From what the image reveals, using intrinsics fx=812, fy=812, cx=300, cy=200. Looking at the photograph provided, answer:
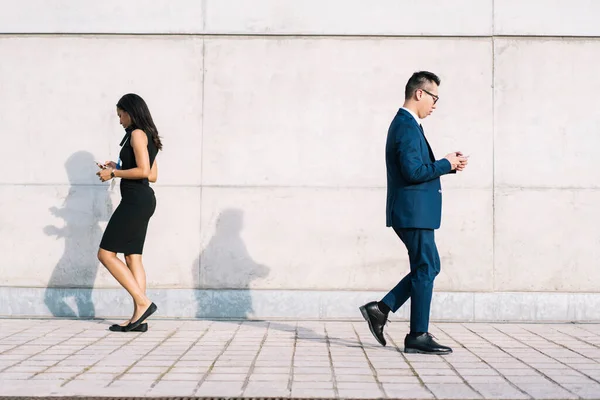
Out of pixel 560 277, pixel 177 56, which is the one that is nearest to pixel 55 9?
pixel 177 56

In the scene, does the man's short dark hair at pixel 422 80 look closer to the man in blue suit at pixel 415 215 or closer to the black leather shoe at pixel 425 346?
the man in blue suit at pixel 415 215

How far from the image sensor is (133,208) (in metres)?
6.80

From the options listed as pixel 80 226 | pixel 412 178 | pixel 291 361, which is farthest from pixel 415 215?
pixel 80 226

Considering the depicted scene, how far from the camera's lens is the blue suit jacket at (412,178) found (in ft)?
18.6

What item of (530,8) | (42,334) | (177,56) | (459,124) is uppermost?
(530,8)

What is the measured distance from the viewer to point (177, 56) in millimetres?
7941

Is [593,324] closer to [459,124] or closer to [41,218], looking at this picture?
[459,124]

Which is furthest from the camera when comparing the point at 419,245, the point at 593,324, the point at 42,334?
the point at 593,324

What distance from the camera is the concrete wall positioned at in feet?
25.6

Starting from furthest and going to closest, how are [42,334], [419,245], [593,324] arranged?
[593,324]
[42,334]
[419,245]

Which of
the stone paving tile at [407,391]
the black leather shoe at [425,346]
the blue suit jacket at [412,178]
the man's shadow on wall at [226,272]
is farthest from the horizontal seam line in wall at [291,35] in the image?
the stone paving tile at [407,391]

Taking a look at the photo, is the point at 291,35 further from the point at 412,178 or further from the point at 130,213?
the point at 412,178

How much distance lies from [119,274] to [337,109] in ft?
8.71

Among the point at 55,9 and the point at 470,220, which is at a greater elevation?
the point at 55,9
